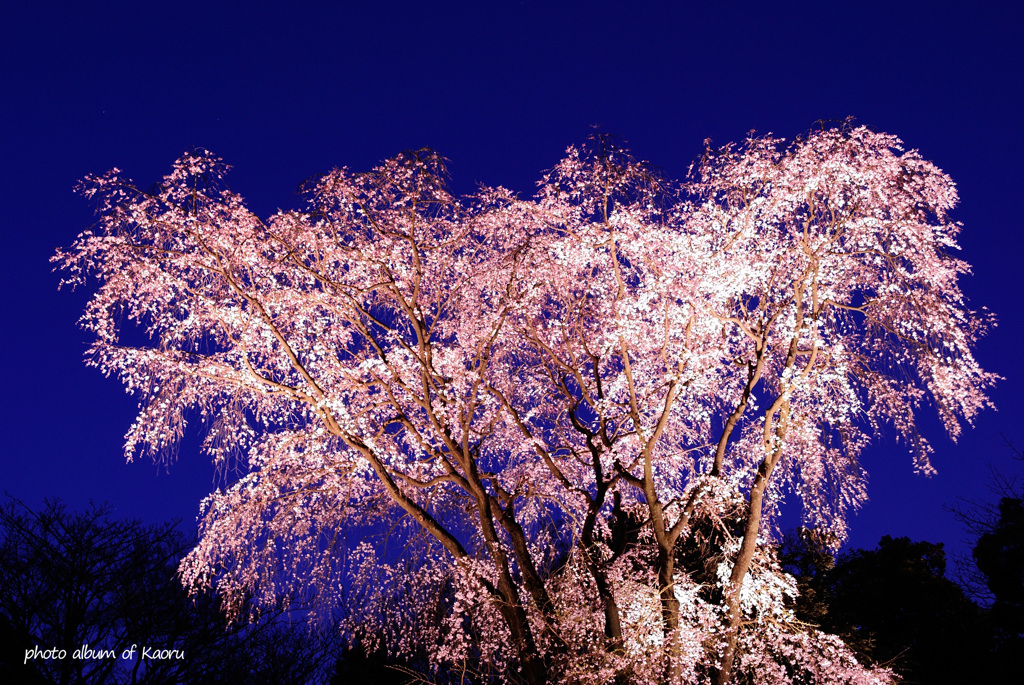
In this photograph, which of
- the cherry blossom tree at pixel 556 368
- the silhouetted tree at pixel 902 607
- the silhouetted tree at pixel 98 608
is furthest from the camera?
the silhouetted tree at pixel 902 607

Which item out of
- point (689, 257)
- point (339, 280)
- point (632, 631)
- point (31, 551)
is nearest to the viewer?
point (632, 631)

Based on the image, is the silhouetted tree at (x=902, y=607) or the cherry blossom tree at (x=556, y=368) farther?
the silhouetted tree at (x=902, y=607)

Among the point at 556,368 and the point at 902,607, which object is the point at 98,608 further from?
the point at 902,607

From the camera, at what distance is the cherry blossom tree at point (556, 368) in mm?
9758

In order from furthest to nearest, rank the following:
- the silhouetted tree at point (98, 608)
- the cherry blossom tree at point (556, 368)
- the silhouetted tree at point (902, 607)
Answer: the silhouetted tree at point (902, 607) < the silhouetted tree at point (98, 608) < the cherry blossom tree at point (556, 368)

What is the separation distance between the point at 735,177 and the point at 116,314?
9167 mm

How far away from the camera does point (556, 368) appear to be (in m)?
12.1

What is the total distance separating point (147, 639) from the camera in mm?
15070

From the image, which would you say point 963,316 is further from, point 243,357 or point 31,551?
point 31,551

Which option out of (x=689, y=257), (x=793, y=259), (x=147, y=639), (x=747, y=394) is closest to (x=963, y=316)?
(x=793, y=259)

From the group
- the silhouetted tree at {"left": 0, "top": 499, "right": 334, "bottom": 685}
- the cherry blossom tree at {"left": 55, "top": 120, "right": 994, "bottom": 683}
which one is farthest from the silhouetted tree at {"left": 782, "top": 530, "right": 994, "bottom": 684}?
the silhouetted tree at {"left": 0, "top": 499, "right": 334, "bottom": 685}

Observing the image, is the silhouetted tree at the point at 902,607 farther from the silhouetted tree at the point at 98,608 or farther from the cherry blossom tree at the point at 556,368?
the silhouetted tree at the point at 98,608

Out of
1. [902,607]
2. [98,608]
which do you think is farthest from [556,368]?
[902,607]

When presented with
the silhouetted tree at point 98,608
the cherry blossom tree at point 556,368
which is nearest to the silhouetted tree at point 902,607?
the cherry blossom tree at point 556,368
